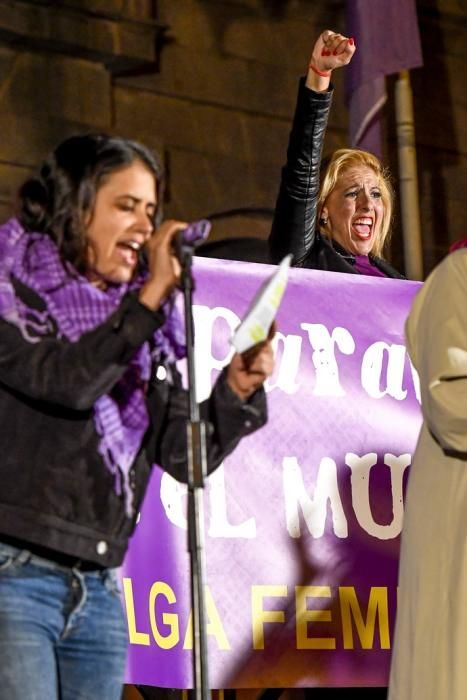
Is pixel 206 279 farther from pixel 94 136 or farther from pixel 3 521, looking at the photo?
pixel 3 521

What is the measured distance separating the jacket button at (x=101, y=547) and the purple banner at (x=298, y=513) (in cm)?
142

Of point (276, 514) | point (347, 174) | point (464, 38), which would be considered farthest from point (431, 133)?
point (276, 514)

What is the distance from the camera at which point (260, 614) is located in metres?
4.42

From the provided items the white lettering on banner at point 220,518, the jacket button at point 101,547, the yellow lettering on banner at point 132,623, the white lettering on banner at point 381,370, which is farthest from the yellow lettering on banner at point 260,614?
the jacket button at point 101,547

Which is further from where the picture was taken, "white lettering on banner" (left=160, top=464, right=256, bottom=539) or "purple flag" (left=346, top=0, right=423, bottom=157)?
"purple flag" (left=346, top=0, right=423, bottom=157)

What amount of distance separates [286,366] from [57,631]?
1.86 metres

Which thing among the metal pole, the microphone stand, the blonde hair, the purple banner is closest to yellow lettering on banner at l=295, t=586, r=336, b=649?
the purple banner

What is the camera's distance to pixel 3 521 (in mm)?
2869

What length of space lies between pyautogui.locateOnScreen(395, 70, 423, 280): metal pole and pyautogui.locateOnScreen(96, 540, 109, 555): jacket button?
7.93 m

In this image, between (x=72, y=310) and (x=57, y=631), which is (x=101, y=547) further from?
(x=72, y=310)

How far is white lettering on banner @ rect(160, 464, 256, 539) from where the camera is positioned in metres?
4.38

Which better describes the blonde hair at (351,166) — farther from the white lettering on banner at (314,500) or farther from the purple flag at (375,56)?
the purple flag at (375,56)

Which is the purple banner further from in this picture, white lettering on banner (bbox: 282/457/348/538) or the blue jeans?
the blue jeans

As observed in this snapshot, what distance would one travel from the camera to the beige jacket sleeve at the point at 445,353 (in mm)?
3379
